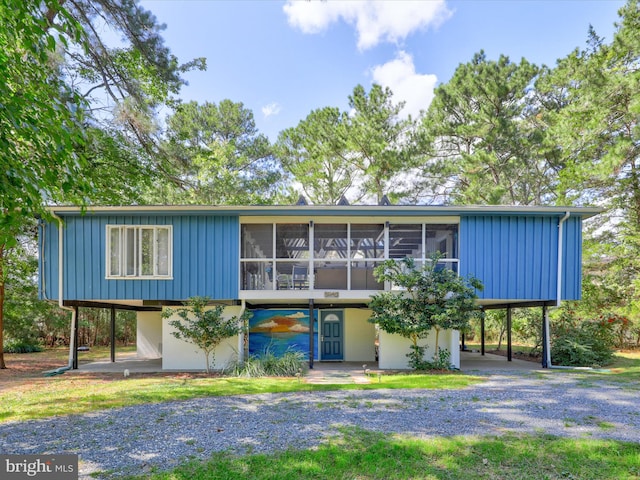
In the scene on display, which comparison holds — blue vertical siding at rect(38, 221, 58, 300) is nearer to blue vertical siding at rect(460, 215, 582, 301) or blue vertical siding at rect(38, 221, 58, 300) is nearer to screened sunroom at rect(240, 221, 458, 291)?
screened sunroom at rect(240, 221, 458, 291)

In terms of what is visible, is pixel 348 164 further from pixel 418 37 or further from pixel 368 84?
pixel 418 37

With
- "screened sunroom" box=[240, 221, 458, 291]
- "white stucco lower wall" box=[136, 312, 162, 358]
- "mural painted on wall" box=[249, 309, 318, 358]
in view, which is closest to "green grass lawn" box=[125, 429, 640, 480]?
"screened sunroom" box=[240, 221, 458, 291]

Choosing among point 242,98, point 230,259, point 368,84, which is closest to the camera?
point 230,259

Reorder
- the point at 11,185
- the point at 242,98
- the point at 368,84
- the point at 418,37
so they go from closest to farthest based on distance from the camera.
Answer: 1. the point at 11,185
2. the point at 418,37
3. the point at 368,84
4. the point at 242,98

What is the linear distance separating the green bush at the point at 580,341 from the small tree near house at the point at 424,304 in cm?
412

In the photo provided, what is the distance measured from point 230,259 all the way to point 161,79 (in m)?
6.49

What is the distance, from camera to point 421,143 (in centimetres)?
2059

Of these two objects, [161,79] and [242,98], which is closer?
[161,79]

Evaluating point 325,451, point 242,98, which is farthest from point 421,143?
point 325,451

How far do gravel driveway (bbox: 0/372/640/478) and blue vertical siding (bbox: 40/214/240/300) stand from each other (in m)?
4.09

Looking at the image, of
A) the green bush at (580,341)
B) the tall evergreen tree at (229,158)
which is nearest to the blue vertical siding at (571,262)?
the green bush at (580,341)

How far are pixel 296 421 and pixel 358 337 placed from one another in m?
7.58

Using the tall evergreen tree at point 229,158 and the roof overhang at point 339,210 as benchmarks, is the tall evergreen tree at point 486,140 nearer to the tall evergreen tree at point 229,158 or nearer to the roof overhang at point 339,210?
the roof overhang at point 339,210

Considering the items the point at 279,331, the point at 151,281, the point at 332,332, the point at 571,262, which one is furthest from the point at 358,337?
the point at 151,281
